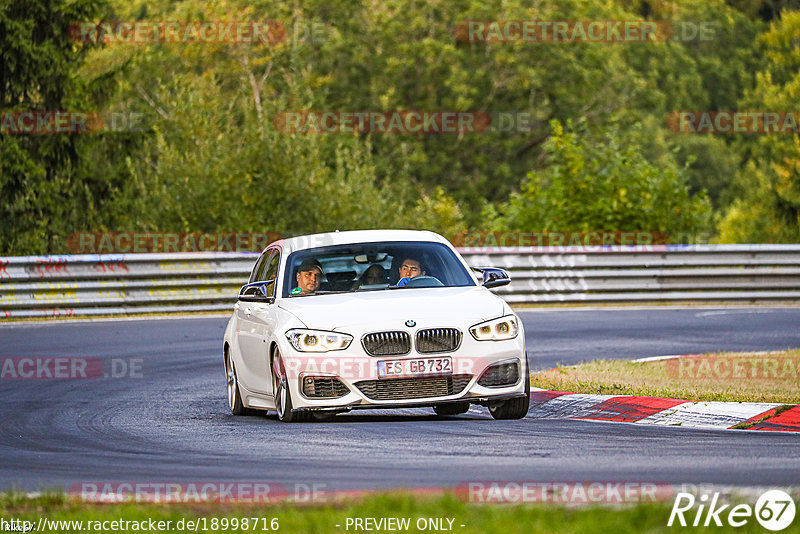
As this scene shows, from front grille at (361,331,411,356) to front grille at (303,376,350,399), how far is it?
1.09 ft

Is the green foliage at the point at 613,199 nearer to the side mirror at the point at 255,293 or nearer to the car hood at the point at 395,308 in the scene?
the side mirror at the point at 255,293

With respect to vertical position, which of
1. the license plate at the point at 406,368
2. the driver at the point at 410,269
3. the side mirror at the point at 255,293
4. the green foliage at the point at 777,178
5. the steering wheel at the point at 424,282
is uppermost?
the driver at the point at 410,269

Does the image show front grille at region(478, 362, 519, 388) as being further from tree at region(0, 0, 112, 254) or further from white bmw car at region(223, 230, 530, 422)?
tree at region(0, 0, 112, 254)

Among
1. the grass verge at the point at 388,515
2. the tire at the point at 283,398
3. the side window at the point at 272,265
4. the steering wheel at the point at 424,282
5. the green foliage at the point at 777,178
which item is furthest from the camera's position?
the green foliage at the point at 777,178

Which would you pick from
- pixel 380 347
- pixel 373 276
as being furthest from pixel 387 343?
pixel 373 276

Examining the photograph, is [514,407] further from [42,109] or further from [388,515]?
[42,109]

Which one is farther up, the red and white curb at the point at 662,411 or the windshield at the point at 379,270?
the windshield at the point at 379,270

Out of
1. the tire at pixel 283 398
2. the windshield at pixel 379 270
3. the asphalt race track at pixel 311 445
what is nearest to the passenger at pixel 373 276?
the windshield at pixel 379 270

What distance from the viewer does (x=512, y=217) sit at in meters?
34.5

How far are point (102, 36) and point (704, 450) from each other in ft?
93.2

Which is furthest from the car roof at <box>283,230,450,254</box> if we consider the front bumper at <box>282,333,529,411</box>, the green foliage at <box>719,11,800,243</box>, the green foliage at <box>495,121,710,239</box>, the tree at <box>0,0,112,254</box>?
the green foliage at <box>719,11,800,243</box>

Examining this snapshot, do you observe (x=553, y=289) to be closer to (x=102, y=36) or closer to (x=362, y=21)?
(x=102, y=36)

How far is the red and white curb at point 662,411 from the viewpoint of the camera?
10.5m

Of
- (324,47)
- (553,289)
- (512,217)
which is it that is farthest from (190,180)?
(324,47)
